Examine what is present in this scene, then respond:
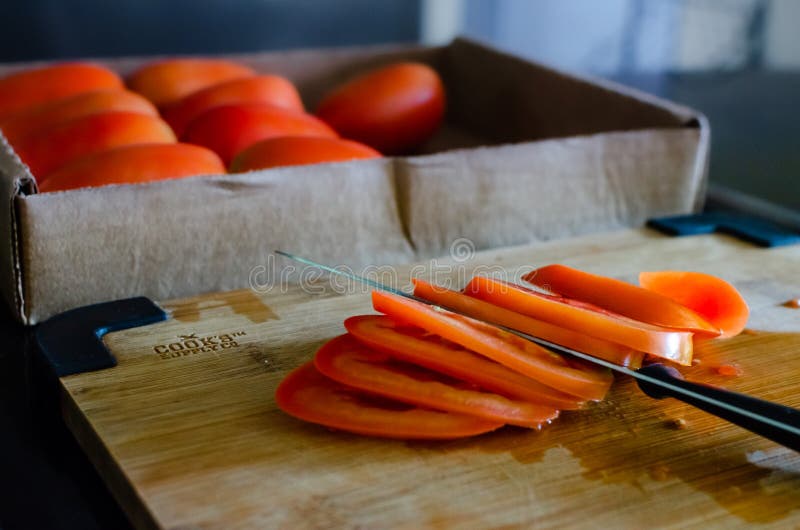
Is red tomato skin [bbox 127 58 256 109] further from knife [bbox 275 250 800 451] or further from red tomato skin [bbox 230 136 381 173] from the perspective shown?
knife [bbox 275 250 800 451]

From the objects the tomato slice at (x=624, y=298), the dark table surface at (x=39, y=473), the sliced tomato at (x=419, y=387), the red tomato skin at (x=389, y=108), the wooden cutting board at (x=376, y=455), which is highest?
the red tomato skin at (x=389, y=108)

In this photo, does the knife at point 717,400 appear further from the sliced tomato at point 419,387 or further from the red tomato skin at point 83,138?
the red tomato skin at point 83,138

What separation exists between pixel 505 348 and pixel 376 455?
123mm

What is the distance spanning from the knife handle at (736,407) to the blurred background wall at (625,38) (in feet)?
3.52

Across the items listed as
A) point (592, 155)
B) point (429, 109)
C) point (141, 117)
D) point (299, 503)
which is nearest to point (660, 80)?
point (429, 109)

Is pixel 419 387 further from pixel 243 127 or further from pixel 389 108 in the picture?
pixel 389 108

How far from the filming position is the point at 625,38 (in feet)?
6.17

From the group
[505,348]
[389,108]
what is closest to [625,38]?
[389,108]

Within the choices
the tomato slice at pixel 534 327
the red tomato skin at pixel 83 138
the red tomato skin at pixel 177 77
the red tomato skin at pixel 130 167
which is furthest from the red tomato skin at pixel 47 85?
the tomato slice at pixel 534 327

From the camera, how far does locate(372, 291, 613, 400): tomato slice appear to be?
0.65m

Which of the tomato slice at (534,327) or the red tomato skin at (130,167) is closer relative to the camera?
the tomato slice at (534,327)

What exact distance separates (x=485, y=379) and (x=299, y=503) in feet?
0.54

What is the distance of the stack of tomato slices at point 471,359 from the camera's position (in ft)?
2.06

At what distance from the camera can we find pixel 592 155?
1.02m
